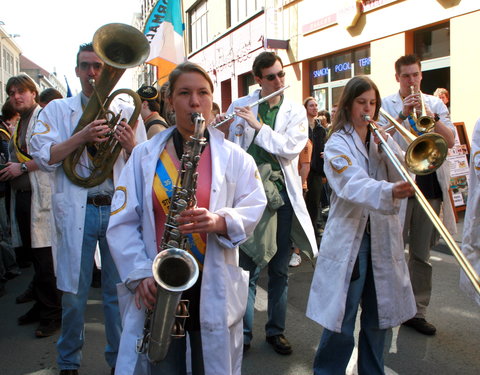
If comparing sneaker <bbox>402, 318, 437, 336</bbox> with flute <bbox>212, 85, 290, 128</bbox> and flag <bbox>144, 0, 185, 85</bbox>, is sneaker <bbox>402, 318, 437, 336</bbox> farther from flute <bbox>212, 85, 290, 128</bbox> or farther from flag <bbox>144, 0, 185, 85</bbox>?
flag <bbox>144, 0, 185, 85</bbox>

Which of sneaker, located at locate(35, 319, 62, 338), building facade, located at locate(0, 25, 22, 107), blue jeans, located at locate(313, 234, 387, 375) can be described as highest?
building facade, located at locate(0, 25, 22, 107)

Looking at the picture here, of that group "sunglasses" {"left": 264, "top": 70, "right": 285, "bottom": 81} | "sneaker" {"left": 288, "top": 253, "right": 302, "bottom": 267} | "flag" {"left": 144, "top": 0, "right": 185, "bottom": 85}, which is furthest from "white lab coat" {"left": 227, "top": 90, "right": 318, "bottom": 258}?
"flag" {"left": 144, "top": 0, "right": 185, "bottom": 85}

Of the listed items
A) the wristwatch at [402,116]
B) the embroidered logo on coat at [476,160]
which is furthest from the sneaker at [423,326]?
the wristwatch at [402,116]

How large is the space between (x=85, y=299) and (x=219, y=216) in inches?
59.3

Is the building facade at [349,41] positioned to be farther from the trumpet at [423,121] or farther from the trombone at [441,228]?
the trombone at [441,228]

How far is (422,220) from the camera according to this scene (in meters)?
3.73

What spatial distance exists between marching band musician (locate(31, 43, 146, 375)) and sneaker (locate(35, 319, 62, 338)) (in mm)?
1007

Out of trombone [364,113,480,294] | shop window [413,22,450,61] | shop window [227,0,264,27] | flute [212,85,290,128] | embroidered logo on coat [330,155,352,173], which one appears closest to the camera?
trombone [364,113,480,294]

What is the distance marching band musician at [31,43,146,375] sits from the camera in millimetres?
2743

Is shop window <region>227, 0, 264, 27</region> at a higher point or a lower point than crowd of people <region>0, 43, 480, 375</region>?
higher

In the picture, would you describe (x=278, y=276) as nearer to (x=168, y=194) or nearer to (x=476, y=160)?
(x=476, y=160)

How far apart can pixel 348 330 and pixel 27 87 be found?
3552 millimetres

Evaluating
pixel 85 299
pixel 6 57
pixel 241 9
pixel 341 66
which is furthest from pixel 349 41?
pixel 6 57

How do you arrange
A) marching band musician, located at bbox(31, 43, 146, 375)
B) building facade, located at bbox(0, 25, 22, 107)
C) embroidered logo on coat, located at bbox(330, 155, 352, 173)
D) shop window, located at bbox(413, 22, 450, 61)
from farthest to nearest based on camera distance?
building facade, located at bbox(0, 25, 22, 107), shop window, located at bbox(413, 22, 450, 61), marching band musician, located at bbox(31, 43, 146, 375), embroidered logo on coat, located at bbox(330, 155, 352, 173)
